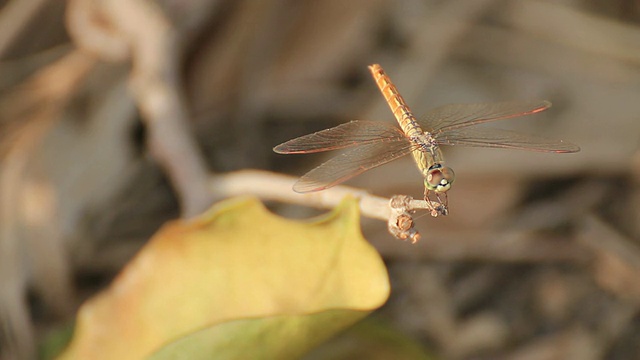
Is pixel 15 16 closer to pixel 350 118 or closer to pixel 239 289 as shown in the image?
pixel 350 118

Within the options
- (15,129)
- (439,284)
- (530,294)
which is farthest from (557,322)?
(15,129)

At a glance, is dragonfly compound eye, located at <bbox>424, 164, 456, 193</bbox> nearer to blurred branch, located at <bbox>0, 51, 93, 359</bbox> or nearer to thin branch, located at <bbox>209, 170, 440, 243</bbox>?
thin branch, located at <bbox>209, 170, 440, 243</bbox>

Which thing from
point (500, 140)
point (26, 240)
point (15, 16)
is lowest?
point (26, 240)

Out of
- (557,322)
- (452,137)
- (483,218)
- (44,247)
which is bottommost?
(557,322)

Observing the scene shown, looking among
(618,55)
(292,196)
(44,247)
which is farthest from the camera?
(618,55)

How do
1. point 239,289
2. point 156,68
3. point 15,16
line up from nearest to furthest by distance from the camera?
point 239,289, point 156,68, point 15,16

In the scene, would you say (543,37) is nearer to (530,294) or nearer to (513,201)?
(513,201)

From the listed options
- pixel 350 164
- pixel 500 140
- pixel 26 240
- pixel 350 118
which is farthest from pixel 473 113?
pixel 26 240

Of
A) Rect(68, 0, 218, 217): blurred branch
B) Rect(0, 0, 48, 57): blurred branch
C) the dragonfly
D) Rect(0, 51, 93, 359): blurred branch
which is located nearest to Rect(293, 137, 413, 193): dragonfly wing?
the dragonfly
